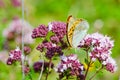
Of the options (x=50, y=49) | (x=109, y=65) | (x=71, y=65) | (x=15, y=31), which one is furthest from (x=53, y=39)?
(x=15, y=31)

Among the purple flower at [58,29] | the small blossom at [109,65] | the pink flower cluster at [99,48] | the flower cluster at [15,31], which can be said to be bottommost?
the small blossom at [109,65]

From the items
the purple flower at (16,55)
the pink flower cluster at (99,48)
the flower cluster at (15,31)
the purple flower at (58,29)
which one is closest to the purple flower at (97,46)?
the pink flower cluster at (99,48)

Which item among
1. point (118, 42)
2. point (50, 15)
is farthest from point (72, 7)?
point (118, 42)

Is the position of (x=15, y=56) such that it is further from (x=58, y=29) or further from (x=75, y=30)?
(x=75, y=30)

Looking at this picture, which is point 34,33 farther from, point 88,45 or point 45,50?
A: point 88,45

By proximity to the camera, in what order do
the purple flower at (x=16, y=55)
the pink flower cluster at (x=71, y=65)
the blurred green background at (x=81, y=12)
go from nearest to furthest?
the pink flower cluster at (x=71, y=65)
the purple flower at (x=16, y=55)
the blurred green background at (x=81, y=12)

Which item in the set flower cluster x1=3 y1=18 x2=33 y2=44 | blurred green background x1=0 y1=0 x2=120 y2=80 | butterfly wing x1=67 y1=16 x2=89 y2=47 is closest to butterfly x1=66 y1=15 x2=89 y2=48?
butterfly wing x1=67 y1=16 x2=89 y2=47

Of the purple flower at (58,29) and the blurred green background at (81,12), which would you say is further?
the blurred green background at (81,12)

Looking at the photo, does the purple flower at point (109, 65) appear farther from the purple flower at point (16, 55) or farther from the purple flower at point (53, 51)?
the purple flower at point (16, 55)
